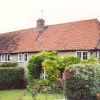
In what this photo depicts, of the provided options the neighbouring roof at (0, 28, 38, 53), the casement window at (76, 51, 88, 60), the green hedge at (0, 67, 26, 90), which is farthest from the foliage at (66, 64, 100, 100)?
the neighbouring roof at (0, 28, 38, 53)

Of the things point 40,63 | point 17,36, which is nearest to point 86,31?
point 40,63

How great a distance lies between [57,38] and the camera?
37344 mm

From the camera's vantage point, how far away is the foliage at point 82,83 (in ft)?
55.0

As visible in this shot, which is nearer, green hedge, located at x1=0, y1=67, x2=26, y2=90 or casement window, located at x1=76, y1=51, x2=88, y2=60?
casement window, located at x1=76, y1=51, x2=88, y2=60

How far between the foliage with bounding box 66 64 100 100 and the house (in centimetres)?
1409

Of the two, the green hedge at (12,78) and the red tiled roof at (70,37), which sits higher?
the red tiled roof at (70,37)

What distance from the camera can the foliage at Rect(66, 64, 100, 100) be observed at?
16.8 metres

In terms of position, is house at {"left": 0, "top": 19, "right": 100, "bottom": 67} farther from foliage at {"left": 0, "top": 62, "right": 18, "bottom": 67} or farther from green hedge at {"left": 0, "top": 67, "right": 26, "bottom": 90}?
green hedge at {"left": 0, "top": 67, "right": 26, "bottom": 90}

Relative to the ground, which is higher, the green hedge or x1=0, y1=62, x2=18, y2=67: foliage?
x1=0, y1=62, x2=18, y2=67: foliage

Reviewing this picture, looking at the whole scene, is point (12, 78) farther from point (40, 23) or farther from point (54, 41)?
point (40, 23)

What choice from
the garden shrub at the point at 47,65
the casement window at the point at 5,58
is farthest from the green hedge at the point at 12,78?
the casement window at the point at 5,58

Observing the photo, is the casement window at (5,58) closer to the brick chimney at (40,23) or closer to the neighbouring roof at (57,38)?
the neighbouring roof at (57,38)

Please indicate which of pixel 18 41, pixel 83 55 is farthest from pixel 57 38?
pixel 18 41

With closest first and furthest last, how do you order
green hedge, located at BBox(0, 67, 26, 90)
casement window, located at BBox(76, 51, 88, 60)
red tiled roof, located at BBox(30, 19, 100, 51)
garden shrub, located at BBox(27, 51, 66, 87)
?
1. garden shrub, located at BBox(27, 51, 66, 87)
2. casement window, located at BBox(76, 51, 88, 60)
3. red tiled roof, located at BBox(30, 19, 100, 51)
4. green hedge, located at BBox(0, 67, 26, 90)
